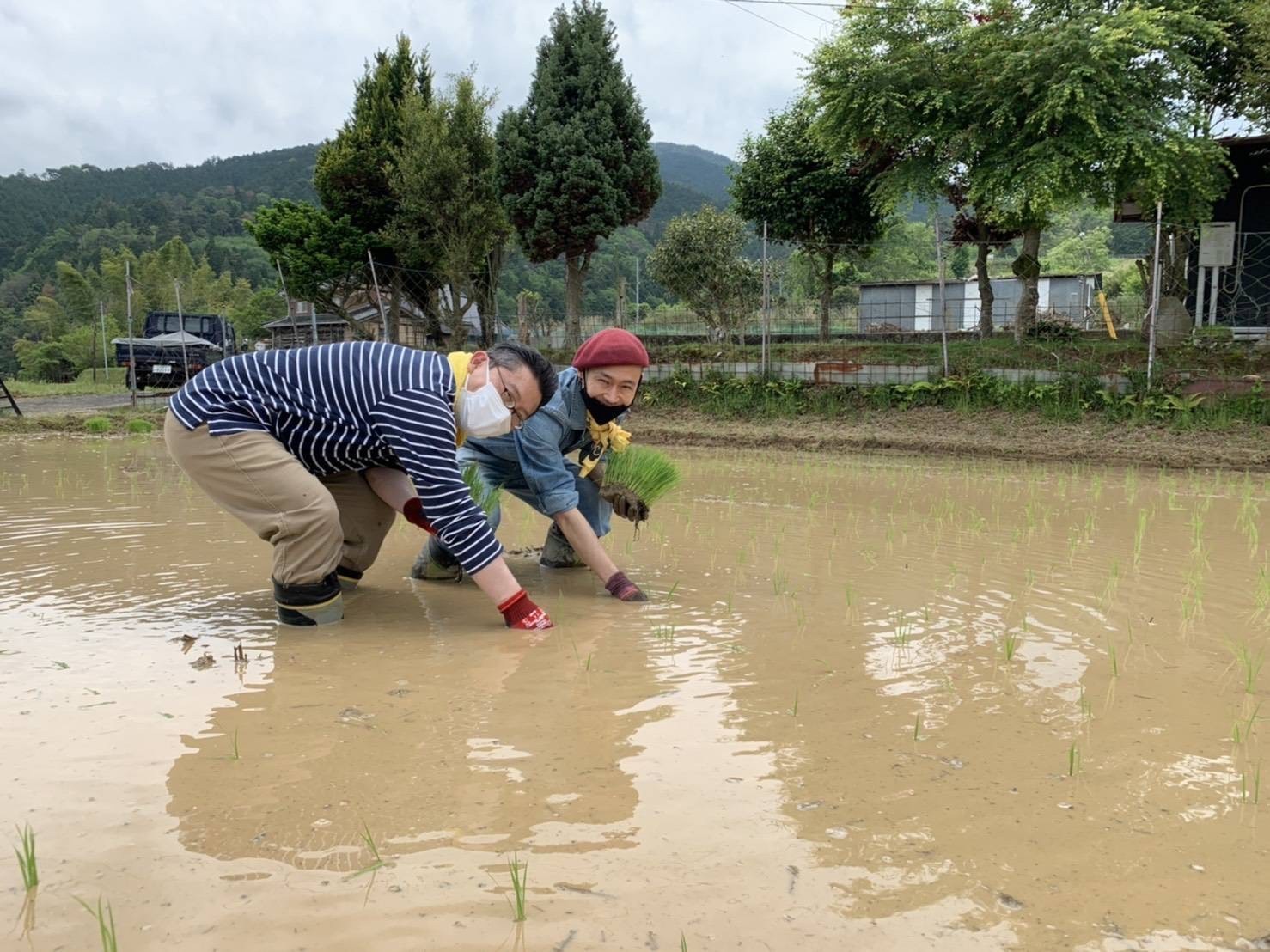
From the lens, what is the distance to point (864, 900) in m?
1.50

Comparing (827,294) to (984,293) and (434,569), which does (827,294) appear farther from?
(434,569)

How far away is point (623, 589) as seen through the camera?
3441 mm

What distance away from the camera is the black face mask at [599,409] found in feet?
11.8

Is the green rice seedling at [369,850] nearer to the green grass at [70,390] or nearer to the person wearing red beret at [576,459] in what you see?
the person wearing red beret at [576,459]

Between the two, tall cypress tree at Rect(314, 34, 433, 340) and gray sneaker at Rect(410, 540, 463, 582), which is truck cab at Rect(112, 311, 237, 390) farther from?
gray sneaker at Rect(410, 540, 463, 582)

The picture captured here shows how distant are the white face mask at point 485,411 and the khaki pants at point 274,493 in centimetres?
52

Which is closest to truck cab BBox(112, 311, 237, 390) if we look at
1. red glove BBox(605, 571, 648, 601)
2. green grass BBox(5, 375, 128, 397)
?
green grass BBox(5, 375, 128, 397)

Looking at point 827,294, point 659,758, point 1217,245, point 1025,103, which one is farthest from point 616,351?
point 827,294

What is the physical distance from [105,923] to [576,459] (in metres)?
2.90

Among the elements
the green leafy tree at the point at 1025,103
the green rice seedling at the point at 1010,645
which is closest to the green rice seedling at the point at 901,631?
the green rice seedling at the point at 1010,645

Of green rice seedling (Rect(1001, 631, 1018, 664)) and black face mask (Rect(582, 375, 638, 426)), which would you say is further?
black face mask (Rect(582, 375, 638, 426))

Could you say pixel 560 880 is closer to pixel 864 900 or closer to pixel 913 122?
pixel 864 900

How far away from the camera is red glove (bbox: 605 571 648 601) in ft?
11.3

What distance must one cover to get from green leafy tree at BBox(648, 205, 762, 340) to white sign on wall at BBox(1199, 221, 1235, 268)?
8307mm
